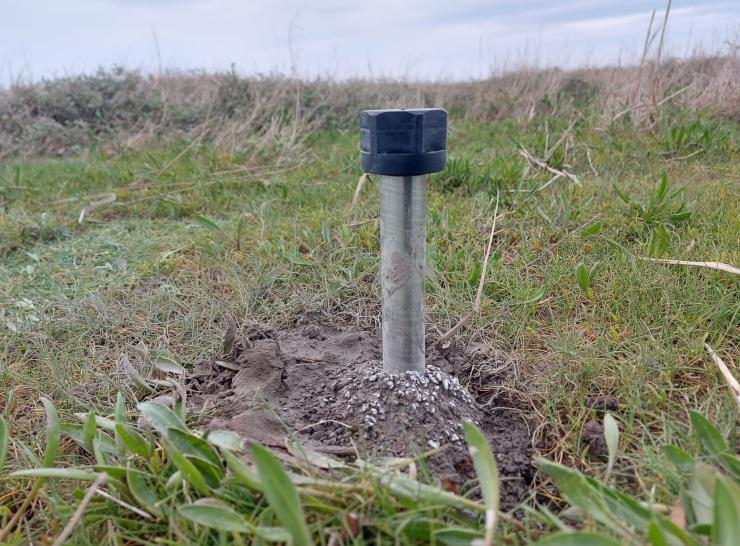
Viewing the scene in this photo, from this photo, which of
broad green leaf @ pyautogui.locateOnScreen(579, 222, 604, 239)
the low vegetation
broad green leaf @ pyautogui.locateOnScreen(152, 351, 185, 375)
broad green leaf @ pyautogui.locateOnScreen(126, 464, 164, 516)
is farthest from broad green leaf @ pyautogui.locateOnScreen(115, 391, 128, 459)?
broad green leaf @ pyautogui.locateOnScreen(579, 222, 604, 239)

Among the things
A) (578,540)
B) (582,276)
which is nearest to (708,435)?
(578,540)

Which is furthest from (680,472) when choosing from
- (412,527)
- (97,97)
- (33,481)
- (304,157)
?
(97,97)

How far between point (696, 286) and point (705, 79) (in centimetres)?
534

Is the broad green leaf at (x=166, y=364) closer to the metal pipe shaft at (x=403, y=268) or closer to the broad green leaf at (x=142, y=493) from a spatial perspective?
the broad green leaf at (x=142, y=493)

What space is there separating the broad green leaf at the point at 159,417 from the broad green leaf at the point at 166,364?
1.25 ft

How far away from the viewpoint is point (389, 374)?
1.55m

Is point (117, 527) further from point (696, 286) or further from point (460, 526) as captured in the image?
point (696, 286)

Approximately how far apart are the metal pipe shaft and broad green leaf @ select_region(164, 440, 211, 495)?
0.58 meters

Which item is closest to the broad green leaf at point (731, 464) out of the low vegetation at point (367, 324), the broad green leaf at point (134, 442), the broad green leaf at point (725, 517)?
the low vegetation at point (367, 324)

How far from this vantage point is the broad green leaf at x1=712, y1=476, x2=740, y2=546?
0.91 metres

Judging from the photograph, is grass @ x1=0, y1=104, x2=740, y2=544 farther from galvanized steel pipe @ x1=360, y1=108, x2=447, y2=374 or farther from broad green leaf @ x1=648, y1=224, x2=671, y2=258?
galvanized steel pipe @ x1=360, y1=108, x2=447, y2=374

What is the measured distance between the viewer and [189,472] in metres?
1.15

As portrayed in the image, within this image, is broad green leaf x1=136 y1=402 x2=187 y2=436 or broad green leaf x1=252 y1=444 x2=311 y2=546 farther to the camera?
broad green leaf x1=136 y1=402 x2=187 y2=436

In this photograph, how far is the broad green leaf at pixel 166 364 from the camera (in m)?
1.74
